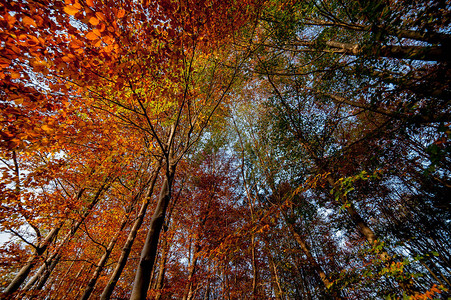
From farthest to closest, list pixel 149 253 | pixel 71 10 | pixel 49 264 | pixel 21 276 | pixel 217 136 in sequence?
pixel 217 136, pixel 49 264, pixel 21 276, pixel 149 253, pixel 71 10

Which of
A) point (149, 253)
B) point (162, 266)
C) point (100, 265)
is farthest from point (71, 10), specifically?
point (162, 266)

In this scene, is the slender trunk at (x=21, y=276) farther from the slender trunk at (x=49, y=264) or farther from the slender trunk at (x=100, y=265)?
the slender trunk at (x=100, y=265)

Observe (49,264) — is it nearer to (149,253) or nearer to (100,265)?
(100,265)

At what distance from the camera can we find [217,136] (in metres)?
12.1

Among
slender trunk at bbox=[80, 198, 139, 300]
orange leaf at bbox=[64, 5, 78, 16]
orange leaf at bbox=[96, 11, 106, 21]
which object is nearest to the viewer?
orange leaf at bbox=[64, 5, 78, 16]

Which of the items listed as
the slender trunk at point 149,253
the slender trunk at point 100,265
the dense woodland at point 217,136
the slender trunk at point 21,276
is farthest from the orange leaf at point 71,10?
the slender trunk at point 21,276

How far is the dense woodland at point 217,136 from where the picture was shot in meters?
2.43

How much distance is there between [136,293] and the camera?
197 cm

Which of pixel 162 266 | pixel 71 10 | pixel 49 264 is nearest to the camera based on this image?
pixel 71 10

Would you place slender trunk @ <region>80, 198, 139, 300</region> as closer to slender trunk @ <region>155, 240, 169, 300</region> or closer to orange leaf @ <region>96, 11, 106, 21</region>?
slender trunk @ <region>155, 240, 169, 300</region>

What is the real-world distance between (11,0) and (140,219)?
15.6ft

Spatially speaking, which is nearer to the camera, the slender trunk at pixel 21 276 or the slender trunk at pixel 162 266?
the slender trunk at pixel 21 276

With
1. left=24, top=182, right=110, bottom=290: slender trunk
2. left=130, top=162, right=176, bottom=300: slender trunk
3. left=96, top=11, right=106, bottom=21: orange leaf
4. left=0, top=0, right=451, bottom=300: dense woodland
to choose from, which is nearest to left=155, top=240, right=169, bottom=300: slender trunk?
left=0, top=0, right=451, bottom=300: dense woodland

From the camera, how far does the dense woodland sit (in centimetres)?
243
